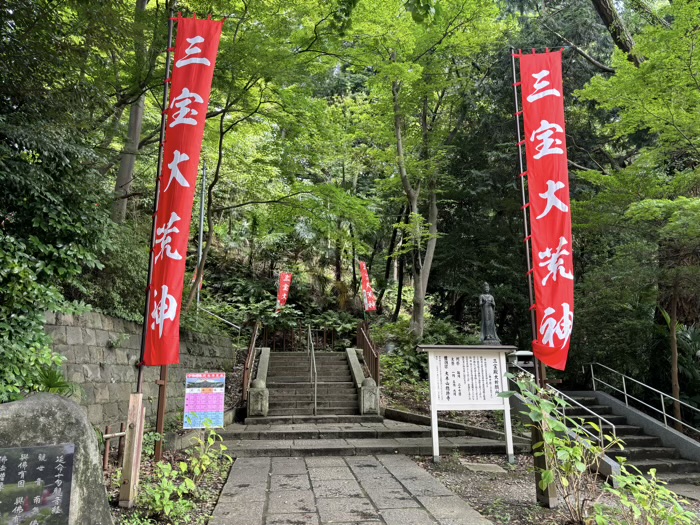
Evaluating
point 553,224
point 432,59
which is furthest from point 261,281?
A: point 553,224

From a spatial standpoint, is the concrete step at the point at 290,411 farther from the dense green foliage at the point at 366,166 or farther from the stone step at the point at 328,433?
the dense green foliage at the point at 366,166

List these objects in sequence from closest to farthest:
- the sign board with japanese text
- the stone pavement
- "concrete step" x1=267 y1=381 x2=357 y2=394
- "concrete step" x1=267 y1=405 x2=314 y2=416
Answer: the sign board with japanese text → the stone pavement → "concrete step" x1=267 y1=405 x2=314 y2=416 → "concrete step" x1=267 y1=381 x2=357 y2=394

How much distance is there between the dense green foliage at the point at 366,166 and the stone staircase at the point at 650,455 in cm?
170

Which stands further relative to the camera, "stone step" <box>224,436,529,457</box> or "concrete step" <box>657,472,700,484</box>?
"concrete step" <box>657,472,700,484</box>

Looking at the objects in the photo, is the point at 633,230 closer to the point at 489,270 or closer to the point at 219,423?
the point at 489,270

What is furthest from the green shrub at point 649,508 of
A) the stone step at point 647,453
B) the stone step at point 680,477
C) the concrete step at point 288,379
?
the concrete step at point 288,379

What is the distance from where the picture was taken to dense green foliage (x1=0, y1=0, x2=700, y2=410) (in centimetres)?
489

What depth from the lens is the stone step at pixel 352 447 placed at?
6.92 meters

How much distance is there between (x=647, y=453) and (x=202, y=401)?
7.84m

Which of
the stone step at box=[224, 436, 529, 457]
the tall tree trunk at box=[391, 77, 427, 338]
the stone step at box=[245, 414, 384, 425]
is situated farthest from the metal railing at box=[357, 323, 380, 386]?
the stone step at box=[224, 436, 529, 457]

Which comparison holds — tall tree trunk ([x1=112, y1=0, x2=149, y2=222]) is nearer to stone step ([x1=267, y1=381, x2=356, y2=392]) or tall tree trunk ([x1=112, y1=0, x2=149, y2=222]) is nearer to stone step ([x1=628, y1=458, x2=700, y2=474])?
stone step ([x1=267, y1=381, x2=356, y2=392])

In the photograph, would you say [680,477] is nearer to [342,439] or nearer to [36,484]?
[342,439]

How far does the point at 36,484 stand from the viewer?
2930 mm

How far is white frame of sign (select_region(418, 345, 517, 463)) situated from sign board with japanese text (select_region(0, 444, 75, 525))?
15.4ft
